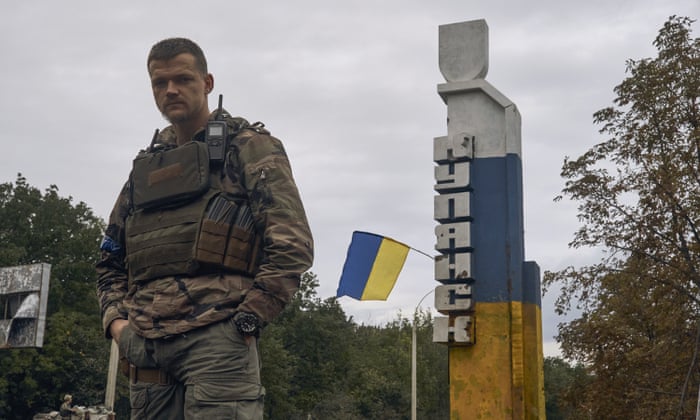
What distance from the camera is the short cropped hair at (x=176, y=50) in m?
3.50

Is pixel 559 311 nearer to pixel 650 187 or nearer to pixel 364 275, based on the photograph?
pixel 650 187

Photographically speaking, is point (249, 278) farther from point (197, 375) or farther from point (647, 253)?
point (647, 253)

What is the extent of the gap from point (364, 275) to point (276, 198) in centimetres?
874

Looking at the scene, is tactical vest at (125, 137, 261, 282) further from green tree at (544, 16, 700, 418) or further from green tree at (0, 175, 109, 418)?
green tree at (0, 175, 109, 418)

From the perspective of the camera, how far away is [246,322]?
3.13 meters

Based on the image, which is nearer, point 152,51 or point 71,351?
point 152,51

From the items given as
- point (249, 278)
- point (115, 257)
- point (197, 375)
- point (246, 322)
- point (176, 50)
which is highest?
point (176, 50)

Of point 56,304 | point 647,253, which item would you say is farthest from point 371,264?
point 56,304

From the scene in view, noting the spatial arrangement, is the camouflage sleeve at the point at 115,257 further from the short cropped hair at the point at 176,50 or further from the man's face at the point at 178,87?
the short cropped hair at the point at 176,50

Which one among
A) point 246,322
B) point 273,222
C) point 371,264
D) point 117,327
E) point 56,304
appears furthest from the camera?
point 56,304

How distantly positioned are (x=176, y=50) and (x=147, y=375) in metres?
1.31

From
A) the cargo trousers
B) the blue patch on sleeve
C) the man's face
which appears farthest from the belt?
the man's face

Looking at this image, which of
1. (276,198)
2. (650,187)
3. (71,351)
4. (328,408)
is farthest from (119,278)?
(328,408)

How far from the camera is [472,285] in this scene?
984 centimetres
